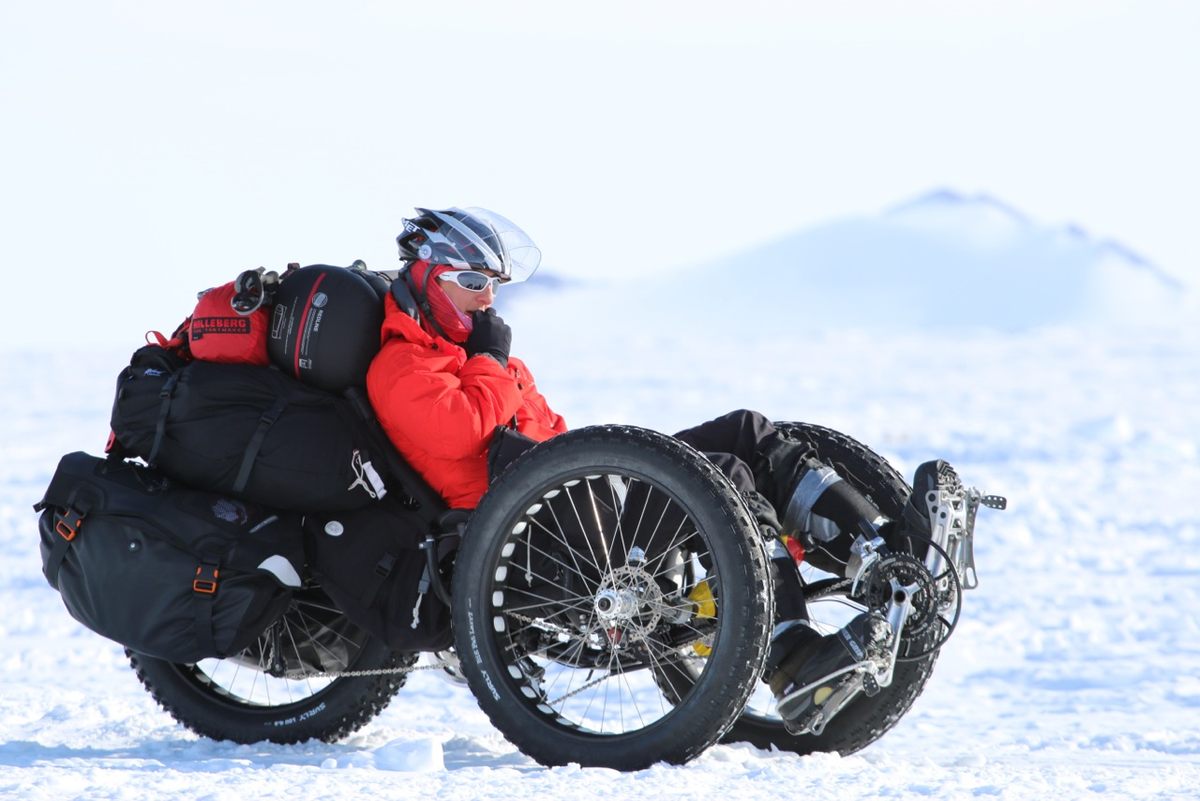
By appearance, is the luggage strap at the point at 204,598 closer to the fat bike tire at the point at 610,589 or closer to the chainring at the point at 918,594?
the fat bike tire at the point at 610,589

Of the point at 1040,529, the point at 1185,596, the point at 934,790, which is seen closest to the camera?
the point at 934,790

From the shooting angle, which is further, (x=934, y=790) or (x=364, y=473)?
(x=364, y=473)

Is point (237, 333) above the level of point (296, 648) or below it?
above

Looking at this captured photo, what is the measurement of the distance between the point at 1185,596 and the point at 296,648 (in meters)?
6.27

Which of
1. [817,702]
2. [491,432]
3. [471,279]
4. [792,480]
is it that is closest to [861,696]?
[817,702]

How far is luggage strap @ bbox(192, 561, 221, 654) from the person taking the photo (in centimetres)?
455

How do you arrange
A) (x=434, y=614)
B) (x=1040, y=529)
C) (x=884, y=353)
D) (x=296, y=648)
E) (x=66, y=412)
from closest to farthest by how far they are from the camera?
1. (x=434, y=614)
2. (x=296, y=648)
3. (x=1040, y=529)
4. (x=66, y=412)
5. (x=884, y=353)

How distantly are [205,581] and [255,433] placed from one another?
1.68ft

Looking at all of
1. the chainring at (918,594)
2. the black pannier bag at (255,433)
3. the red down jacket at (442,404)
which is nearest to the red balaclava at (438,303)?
the red down jacket at (442,404)

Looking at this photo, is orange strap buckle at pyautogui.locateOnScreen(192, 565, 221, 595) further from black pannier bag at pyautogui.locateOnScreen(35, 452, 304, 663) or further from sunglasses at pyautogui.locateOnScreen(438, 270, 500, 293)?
sunglasses at pyautogui.locateOnScreen(438, 270, 500, 293)

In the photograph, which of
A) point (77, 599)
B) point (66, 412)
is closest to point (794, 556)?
point (77, 599)

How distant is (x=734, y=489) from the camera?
3988mm

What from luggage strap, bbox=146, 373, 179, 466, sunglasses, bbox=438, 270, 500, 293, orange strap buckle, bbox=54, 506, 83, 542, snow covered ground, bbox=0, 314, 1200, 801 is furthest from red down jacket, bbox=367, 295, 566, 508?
orange strap buckle, bbox=54, 506, 83, 542

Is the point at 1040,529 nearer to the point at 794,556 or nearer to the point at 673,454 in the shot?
the point at 794,556
